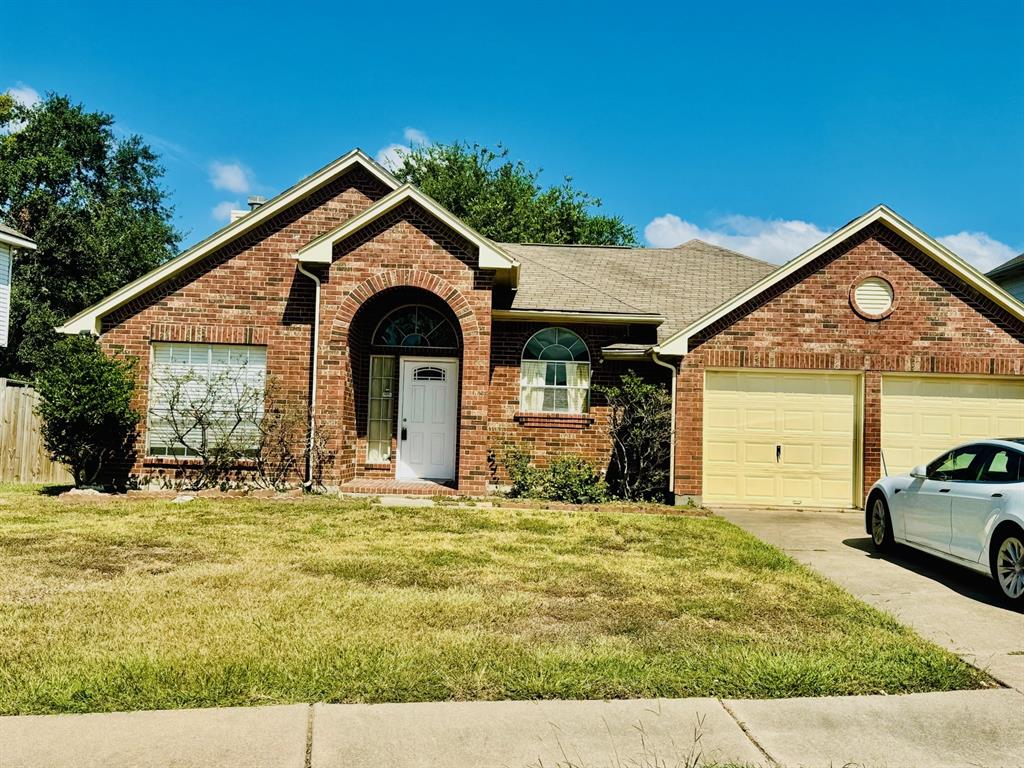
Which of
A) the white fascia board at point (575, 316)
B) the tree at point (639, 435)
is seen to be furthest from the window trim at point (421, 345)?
the tree at point (639, 435)

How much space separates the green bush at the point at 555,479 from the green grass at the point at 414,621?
3031 mm

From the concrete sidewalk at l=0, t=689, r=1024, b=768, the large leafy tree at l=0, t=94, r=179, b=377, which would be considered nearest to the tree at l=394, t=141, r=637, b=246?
the large leafy tree at l=0, t=94, r=179, b=377

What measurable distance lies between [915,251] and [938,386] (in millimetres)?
2345

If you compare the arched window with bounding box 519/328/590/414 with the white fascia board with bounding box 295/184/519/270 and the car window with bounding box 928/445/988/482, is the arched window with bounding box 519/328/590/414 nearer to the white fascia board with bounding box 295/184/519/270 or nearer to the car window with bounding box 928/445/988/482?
the white fascia board with bounding box 295/184/519/270

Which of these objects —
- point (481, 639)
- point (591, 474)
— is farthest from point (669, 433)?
point (481, 639)

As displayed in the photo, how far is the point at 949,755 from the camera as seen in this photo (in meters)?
3.68

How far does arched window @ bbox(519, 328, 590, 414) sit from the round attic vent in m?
4.69

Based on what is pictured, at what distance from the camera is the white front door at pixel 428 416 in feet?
47.5

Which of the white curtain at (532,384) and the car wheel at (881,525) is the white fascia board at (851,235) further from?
→ the car wheel at (881,525)

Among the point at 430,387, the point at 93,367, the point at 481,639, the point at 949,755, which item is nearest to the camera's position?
the point at 949,755

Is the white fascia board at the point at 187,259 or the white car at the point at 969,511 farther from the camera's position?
the white fascia board at the point at 187,259

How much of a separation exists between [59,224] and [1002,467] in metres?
34.8

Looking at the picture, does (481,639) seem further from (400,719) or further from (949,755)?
(949,755)

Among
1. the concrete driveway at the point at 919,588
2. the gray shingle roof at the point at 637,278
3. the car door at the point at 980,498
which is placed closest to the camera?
the concrete driveway at the point at 919,588
